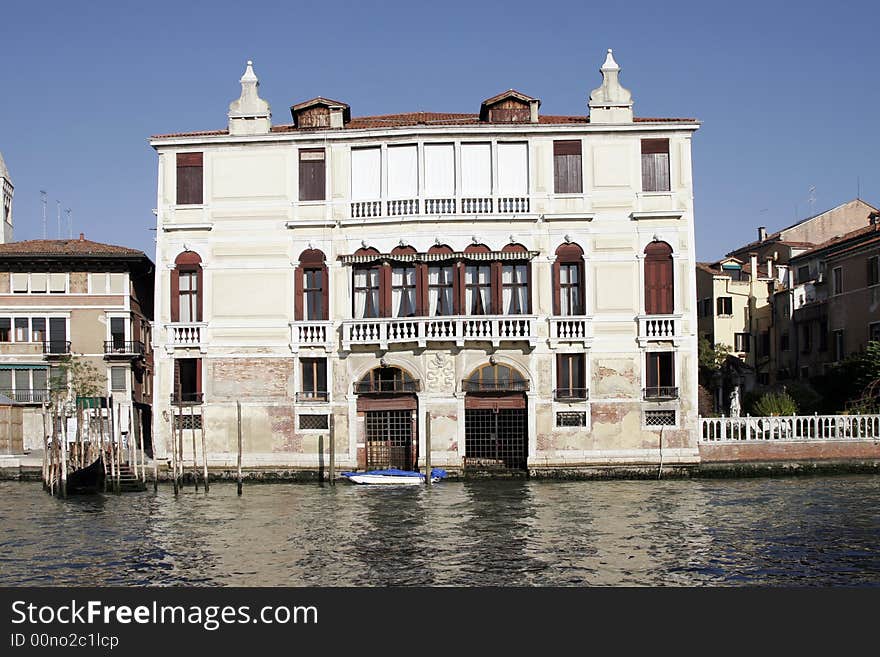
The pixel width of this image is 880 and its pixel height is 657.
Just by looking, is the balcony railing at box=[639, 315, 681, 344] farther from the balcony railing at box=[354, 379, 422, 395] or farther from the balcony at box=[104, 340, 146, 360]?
the balcony at box=[104, 340, 146, 360]

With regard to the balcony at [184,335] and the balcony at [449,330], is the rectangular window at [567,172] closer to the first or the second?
the balcony at [449,330]

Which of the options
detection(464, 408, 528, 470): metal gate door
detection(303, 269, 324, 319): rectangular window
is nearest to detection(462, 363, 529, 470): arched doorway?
detection(464, 408, 528, 470): metal gate door

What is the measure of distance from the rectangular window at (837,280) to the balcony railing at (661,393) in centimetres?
1289

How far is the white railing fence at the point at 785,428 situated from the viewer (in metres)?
32.3

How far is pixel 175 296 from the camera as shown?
32969mm

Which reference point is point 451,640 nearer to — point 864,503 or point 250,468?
point 864,503

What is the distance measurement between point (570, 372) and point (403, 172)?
7.28 m

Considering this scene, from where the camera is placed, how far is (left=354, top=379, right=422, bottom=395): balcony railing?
1277 inches

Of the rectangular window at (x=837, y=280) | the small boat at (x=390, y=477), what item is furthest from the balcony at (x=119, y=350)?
the rectangular window at (x=837, y=280)

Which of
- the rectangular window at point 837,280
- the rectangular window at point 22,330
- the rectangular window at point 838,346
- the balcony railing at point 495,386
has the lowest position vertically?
the balcony railing at point 495,386

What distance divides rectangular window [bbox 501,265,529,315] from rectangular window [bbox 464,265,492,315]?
1.37 ft

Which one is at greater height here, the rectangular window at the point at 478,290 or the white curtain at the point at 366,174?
the white curtain at the point at 366,174

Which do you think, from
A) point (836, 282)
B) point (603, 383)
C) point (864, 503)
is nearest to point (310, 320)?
point (603, 383)

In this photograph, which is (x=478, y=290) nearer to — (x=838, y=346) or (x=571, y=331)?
(x=571, y=331)
